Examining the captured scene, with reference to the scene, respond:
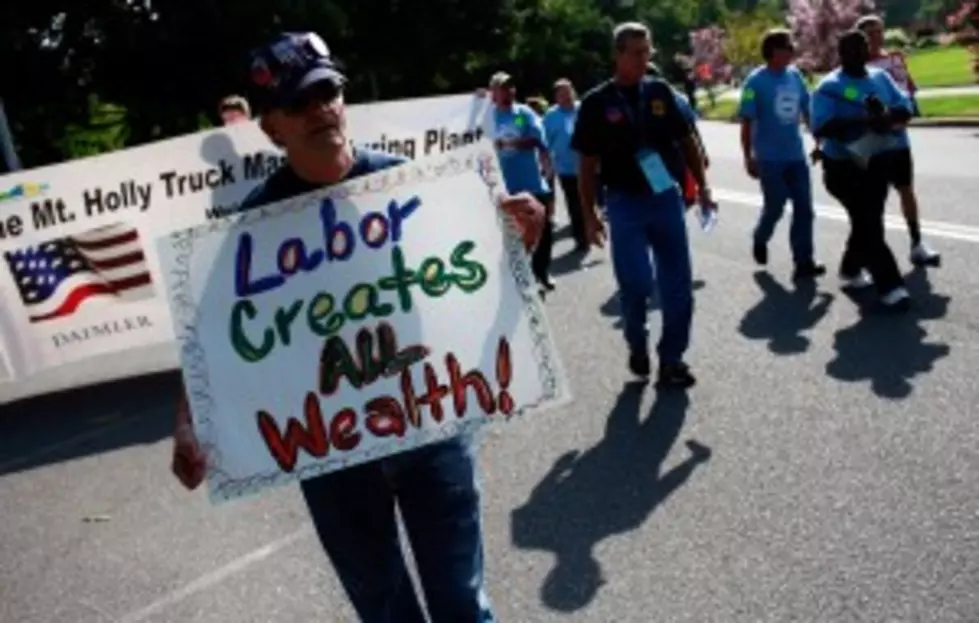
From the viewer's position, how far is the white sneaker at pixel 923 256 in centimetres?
794

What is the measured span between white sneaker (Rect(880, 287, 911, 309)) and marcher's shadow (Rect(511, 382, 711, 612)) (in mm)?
1990

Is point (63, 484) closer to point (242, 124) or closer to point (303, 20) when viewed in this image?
point (242, 124)

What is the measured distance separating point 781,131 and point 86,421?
537 cm

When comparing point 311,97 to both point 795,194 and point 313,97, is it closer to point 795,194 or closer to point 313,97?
point 313,97

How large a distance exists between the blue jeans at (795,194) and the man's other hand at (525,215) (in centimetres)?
583

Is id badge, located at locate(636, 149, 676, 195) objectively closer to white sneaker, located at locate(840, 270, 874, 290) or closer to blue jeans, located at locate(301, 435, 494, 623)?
white sneaker, located at locate(840, 270, 874, 290)

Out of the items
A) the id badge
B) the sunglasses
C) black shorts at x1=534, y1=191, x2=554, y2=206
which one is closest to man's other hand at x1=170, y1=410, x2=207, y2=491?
the sunglasses

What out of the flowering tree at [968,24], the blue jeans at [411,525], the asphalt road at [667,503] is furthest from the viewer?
the flowering tree at [968,24]

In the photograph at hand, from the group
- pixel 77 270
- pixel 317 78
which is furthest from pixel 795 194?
pixel 317 78

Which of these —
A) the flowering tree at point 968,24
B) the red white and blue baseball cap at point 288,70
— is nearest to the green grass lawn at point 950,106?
the flowering tree at point 968,24

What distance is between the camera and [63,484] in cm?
600

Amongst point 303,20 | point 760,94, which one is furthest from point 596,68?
point 760,94

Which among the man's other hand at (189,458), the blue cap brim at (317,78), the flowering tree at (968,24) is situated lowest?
the flowering tree at (968,24)

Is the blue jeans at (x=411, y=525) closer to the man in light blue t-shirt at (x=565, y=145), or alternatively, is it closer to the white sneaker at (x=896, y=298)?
the white sneaker at (x=896, y=298)
